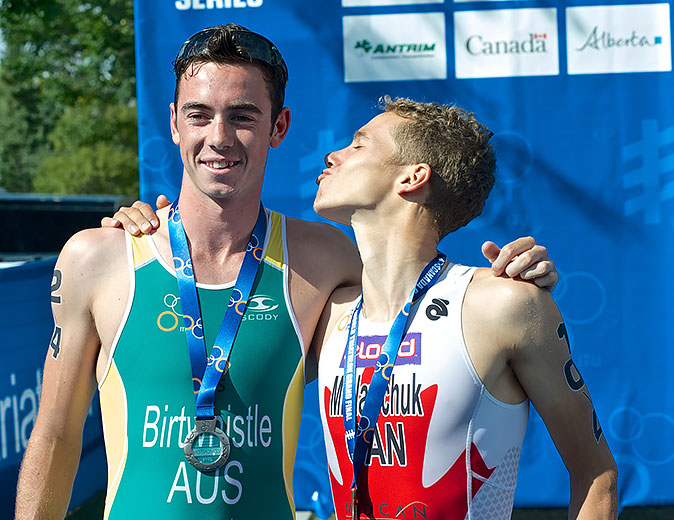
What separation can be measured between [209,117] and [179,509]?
1110 mm

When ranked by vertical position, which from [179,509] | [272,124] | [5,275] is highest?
[272,124]

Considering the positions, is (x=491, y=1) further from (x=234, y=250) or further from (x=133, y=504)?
(x=133, y=504)

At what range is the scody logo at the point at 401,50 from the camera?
4.66 metres

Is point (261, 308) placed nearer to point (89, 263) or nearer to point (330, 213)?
point (330, 213)

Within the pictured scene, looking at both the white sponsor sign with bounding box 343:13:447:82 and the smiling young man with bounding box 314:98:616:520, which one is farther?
the white sponsor sign with bounding box 343:13:447:82

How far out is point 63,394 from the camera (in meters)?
2.38

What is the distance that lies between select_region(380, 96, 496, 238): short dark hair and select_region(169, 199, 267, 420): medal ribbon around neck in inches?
22.0

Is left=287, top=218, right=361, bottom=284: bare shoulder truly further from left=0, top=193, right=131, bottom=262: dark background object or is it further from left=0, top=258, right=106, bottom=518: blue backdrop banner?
left=0, top=193, right=131, bottom=262: dark background object

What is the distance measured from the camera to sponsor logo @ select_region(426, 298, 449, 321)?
6.90 feet

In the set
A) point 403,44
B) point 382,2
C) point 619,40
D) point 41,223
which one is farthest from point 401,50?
point 41,223

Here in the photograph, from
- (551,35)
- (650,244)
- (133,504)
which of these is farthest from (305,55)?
(133,504)

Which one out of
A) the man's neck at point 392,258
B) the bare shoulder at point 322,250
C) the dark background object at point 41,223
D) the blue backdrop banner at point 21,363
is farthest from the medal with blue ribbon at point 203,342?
the dark background object at point 41,223

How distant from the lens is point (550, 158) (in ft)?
15.5

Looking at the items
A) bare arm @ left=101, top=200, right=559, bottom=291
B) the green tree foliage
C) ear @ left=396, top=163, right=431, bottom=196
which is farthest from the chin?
the green tree foliage
